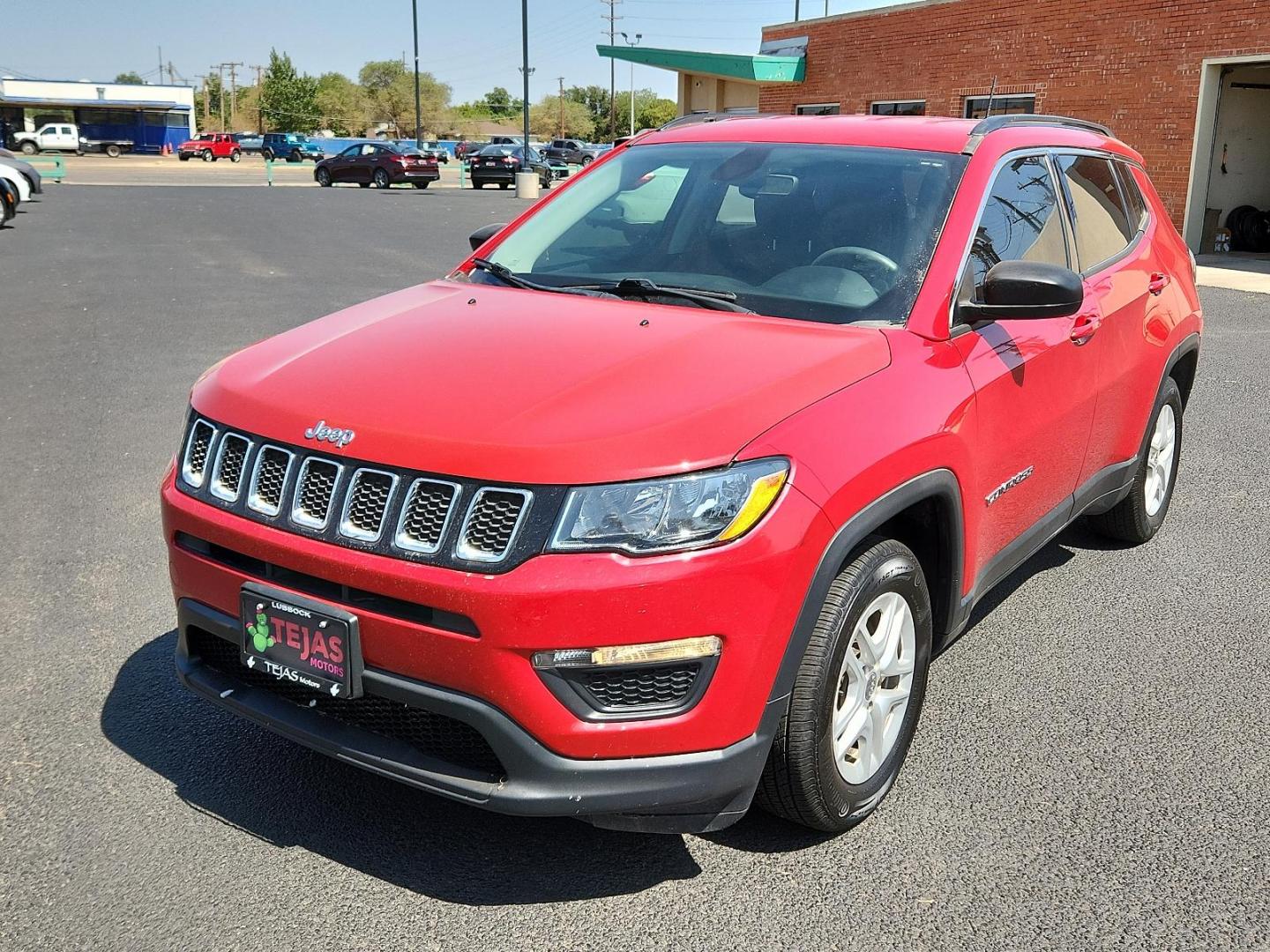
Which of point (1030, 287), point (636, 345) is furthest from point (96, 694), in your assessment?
point (1030, 287)

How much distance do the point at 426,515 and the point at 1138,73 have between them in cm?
2170

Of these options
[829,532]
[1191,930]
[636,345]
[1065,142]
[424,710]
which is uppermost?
[1065,142]

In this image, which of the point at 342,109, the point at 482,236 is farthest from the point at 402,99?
the point at 482,236

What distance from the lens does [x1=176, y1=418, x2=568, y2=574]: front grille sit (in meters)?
2.54

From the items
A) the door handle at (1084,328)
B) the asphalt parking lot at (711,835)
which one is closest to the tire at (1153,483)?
the asphalt parking lot at (711,835)

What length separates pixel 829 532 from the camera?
2740 mm

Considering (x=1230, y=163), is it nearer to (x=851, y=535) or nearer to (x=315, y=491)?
(x=851, y=535)

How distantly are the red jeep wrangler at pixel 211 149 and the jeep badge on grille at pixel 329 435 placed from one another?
78.3 m

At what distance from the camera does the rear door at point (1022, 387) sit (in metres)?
3.51

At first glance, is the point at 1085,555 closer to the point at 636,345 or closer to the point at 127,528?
the point at 636,345

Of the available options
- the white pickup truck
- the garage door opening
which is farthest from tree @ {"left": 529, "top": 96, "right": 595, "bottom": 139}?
the garage door opening

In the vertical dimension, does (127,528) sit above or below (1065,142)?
below

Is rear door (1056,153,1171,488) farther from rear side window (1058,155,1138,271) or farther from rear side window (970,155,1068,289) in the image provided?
rear side window (970,155,1068,289)

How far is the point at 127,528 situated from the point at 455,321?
281 centimetres
